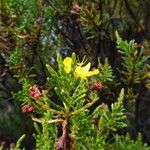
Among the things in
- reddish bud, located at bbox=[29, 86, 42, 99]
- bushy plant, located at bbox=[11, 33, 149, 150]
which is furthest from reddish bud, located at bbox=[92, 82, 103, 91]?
reddish bud, located at bbox=[29, 86, 42, 99]

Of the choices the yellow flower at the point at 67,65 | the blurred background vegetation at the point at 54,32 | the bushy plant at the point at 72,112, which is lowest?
the bushy plant at the point at 72,112

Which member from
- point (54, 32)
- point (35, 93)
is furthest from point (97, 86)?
point (54, 32)

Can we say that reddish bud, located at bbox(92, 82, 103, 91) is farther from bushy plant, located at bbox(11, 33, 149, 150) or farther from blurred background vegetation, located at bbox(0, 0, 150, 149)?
blurred background vegetation, located at bbox(0, 0, 150, 149)

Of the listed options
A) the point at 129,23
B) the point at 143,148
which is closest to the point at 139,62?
the point at 143,148

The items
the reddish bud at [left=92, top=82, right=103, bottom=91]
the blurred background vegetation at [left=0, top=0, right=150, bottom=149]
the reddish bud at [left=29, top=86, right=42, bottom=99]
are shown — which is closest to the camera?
the reddish bud at [left=29, top=86, right=42, bottom=99]

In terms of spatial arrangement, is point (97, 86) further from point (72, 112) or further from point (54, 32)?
point (54, 32)

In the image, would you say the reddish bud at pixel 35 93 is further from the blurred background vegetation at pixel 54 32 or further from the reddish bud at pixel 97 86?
the blurred background vegetation at pixel 54 32

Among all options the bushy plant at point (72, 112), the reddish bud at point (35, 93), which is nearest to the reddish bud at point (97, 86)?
the bushy plant at point (72, 112)

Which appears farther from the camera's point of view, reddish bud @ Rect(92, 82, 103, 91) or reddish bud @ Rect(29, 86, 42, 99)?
reddish bud @ Rect(92, 82, 103, 91)
